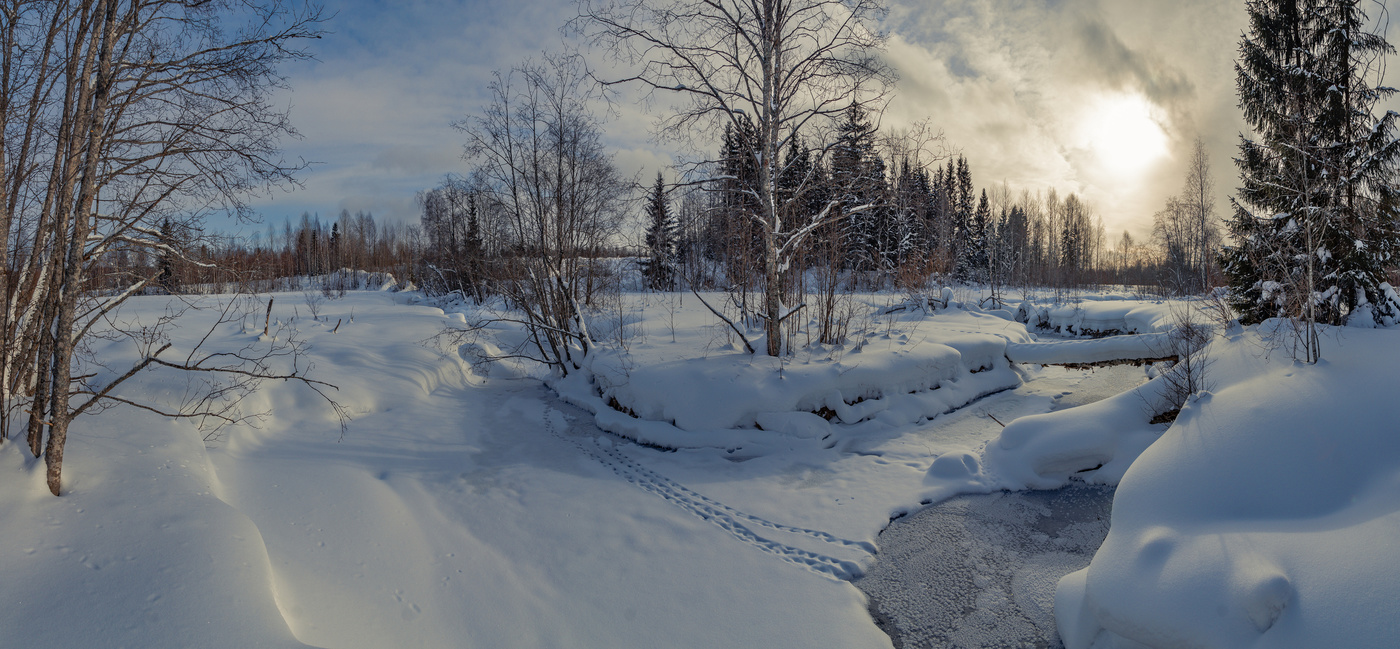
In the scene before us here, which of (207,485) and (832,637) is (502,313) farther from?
(832,637)

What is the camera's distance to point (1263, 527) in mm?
3494

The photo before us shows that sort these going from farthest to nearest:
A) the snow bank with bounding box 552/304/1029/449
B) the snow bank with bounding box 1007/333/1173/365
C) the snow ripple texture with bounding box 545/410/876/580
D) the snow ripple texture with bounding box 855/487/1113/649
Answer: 1. the snow bank with bounding box 1007/333/1173/365
2. the snow bank with bounding box 552/304/1029/449
3. the snow ripple texture with bounding box 545/410/876/580
4. the snow ripple texture with bounding box 855/487/1113/649

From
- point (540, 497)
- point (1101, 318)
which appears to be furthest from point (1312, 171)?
point (540, 497)

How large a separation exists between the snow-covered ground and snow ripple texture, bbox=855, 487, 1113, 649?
0.25 m

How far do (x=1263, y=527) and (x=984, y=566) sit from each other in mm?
1870

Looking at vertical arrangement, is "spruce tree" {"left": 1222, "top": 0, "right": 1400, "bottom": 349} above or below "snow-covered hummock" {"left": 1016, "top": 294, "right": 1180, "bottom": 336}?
above

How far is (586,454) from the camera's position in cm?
771

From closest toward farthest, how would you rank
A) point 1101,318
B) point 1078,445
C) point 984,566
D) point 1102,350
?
point 984,566 → point 1078,445 → point 1102,350 → point 1101,318

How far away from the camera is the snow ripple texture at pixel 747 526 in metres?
4.72

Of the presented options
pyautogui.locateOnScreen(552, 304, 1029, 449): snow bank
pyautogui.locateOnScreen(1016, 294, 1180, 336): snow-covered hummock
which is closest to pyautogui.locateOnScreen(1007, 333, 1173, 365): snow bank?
pyautogui.locateOnScreen(552, 304, 1029, 449): snow bank

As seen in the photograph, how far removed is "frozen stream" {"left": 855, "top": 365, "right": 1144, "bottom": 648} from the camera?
3924mm

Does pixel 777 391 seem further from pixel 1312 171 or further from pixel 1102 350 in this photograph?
pixel 1312 171

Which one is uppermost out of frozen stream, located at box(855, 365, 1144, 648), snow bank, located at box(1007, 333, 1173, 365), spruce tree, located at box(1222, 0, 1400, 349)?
spruce tree, located at box(1222, 0, 1400, 349)

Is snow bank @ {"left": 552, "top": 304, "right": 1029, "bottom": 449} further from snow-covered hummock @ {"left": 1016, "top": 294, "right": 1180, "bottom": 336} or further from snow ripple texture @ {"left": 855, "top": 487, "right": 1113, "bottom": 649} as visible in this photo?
snow-covered hummock @ {"left": 1016, "top": 294, "right": 1180, "bottom": 336}
